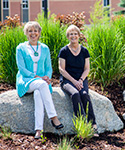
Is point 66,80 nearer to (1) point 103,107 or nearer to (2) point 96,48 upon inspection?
(1) point 103,107

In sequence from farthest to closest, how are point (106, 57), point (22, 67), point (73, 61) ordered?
point (106, 57)
point (73, 61)
point (22, 67)

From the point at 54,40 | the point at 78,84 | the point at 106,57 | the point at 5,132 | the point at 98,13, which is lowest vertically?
the point at 5,132

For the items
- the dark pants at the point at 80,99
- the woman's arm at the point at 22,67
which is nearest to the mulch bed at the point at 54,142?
the dark pants at the point at 80,99

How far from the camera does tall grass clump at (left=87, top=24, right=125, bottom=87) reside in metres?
4.97

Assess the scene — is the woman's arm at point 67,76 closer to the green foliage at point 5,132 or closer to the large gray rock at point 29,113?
the large gray rock at point 29,113

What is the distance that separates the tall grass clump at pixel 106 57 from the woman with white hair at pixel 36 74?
1397 mm

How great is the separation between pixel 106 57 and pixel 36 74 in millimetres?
1678

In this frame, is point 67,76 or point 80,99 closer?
point 80,99

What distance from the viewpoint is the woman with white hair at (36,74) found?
349cm

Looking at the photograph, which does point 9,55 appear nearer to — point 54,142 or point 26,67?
point 26,67

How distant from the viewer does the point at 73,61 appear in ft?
13.5

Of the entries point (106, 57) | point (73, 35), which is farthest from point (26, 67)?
point (106, 57)

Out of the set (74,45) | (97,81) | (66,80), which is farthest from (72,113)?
(97,81)

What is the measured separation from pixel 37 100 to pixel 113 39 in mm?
2375
